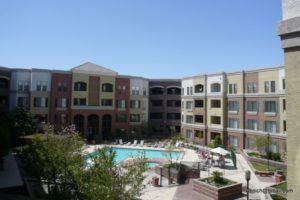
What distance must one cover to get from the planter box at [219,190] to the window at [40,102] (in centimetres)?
3657

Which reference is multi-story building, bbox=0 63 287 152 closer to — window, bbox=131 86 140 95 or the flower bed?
window, bbox=131 86 140 95

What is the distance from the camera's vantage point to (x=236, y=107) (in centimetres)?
4250

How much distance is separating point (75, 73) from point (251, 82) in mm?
32707

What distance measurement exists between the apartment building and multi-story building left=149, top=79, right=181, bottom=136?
23.1 ft

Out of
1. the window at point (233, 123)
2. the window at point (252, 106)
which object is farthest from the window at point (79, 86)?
the window at point (252, 106)

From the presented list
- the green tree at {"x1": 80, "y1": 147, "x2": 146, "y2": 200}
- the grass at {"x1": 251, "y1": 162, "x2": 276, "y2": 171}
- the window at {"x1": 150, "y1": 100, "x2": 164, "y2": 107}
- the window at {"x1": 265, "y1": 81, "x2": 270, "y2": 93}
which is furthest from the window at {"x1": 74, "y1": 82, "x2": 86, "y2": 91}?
the green tree at {"x1": 80, "y1": 147, "x2": 146, "y2": 200}

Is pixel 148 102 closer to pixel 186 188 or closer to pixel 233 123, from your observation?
pixel 233 123

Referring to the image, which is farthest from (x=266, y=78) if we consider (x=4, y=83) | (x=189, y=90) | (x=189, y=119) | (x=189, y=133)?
(x=4, y=83)

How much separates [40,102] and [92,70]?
11.8 metres

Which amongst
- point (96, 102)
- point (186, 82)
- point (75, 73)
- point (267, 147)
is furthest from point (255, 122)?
point (75, 73)

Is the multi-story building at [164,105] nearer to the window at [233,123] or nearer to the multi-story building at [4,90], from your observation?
the window at [233,123]

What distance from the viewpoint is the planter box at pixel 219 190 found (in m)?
18.8

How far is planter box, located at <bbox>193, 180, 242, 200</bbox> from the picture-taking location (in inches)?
739

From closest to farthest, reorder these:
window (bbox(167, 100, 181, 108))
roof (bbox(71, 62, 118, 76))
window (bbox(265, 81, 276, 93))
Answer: window (bbox(265, 81, 276, 93)), roof (bbox(71, 62, 118, 76)), window (bbox(167, 100, 181, 108))
